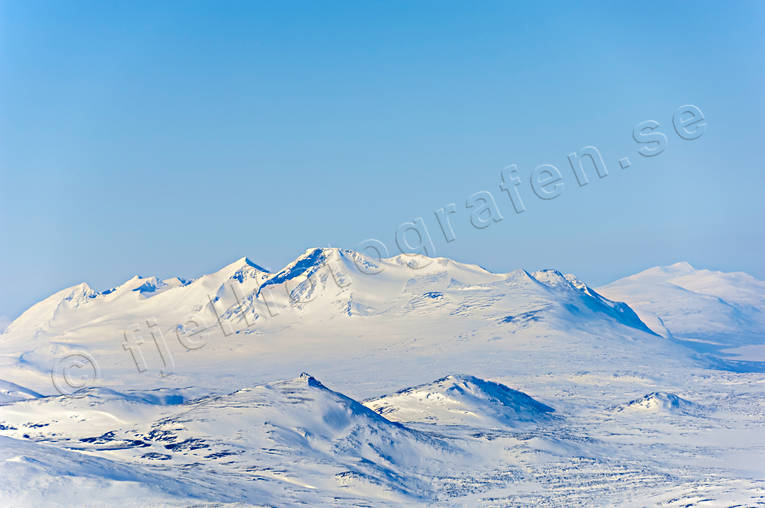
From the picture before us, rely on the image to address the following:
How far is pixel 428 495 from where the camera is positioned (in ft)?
618

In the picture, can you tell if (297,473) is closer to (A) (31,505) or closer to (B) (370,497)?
(B) (370,497)

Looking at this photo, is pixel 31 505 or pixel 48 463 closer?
pixel 31 505

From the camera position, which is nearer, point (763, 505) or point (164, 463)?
point (763, 505)

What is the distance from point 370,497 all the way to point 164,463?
47836 mm

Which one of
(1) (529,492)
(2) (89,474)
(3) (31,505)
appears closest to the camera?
(3) (31,505)

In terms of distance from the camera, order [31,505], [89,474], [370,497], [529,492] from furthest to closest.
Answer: [529,492], [370,497], [89,474], [31,505]

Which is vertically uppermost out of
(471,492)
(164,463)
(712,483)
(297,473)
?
(164,463)

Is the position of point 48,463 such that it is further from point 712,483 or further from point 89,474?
point 712,483

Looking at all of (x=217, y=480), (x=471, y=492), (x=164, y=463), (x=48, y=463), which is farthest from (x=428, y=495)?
(x=48, y=463)

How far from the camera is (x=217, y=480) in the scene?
18262 centimetres

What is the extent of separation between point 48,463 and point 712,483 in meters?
133

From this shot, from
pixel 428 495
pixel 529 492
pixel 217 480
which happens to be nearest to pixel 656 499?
pixel 529 492

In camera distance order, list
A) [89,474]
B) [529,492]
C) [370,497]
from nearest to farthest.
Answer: [89,474] → [370,497] → [529,492]

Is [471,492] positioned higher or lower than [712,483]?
higher
